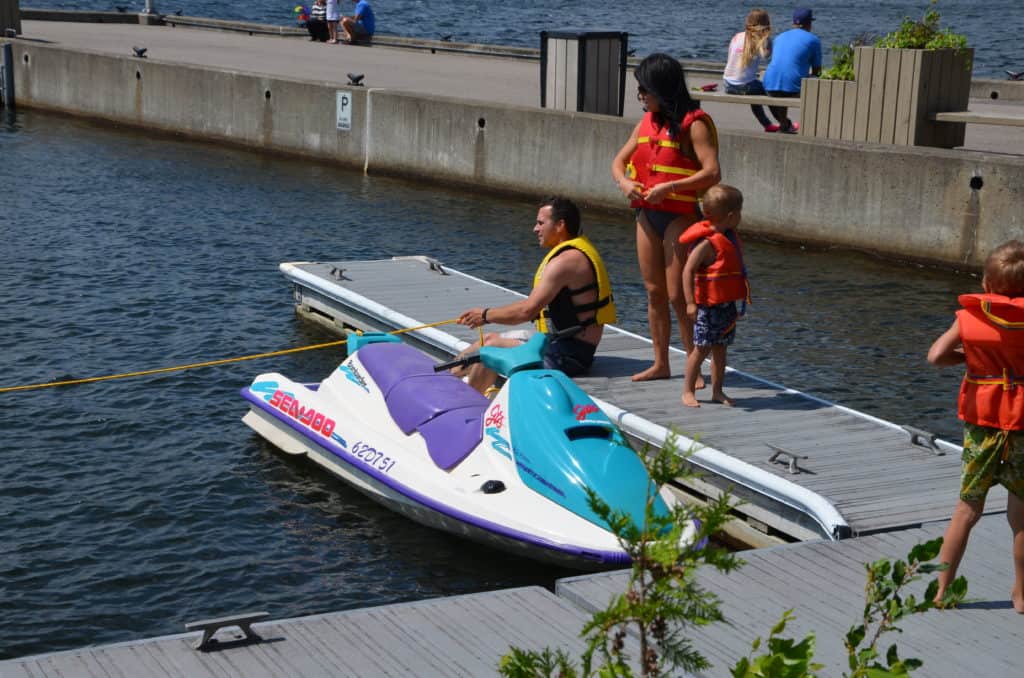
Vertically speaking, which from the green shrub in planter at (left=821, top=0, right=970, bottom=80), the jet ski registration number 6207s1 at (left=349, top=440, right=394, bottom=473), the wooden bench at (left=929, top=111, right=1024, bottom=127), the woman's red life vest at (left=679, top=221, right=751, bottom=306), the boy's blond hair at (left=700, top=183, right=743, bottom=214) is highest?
the green shrub in planter at (left=821, top=0, right=970, bottom=80)

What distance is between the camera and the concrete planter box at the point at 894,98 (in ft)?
50.9

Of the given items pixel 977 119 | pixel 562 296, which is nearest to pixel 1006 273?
pixel 562 296

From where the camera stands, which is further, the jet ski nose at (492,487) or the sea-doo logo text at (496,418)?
the sea-doo logo text at (496,418)

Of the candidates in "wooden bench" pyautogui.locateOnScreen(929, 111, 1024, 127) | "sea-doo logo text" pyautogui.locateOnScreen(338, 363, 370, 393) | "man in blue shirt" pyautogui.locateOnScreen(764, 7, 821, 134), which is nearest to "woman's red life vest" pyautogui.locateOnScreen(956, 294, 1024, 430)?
"sea-doo logo text" pyautogui.locateOnScreen(338, 363, 370, 393)

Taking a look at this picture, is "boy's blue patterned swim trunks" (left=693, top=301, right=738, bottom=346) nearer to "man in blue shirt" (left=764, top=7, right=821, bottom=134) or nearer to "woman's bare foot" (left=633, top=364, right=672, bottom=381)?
"woman's bare foot" (left=633, top=364, right=672, bottom=381)

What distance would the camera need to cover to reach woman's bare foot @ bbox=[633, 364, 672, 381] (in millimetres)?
9461

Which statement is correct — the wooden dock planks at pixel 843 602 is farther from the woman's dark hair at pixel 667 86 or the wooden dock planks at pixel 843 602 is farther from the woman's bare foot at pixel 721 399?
the woman's dark hair at pixel 667 86

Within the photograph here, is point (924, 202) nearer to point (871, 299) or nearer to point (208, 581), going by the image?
point (871, 299)

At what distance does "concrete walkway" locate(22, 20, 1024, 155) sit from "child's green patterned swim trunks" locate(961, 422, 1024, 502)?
1218cm

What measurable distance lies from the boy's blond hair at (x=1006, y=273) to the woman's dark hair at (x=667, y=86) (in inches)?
126

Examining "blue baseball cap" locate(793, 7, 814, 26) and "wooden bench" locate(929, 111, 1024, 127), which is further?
"blue baseball cap" locate(793, 7, 814, 26)

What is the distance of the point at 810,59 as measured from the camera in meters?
17.5

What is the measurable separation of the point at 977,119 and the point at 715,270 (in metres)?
7.81

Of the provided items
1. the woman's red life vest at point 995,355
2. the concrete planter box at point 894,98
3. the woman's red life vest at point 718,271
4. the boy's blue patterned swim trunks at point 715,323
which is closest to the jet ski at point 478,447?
the boy's blue patterned swim trunks at point 715,323
